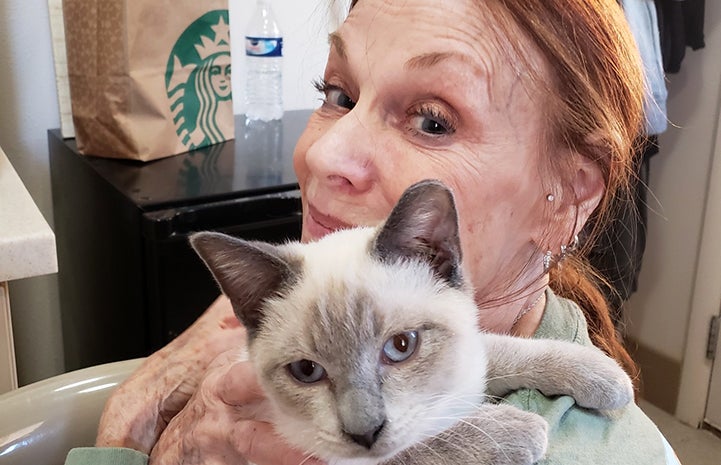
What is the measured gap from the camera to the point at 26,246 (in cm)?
109

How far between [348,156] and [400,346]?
28 centimetres

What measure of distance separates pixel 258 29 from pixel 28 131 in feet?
2.34

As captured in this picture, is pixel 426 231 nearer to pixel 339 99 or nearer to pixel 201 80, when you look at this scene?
pixel 339 99

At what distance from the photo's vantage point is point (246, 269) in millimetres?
831

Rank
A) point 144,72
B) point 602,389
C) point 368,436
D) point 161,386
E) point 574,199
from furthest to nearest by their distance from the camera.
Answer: point 144,72
point 161,386
point 574,199
point 602,389
point 368,436

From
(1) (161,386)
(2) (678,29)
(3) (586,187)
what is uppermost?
(2) (678,29)

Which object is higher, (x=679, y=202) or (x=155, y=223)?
(x=155, y=223)

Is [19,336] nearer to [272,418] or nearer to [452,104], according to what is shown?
[272,418]

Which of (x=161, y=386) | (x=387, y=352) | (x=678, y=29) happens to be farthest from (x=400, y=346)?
(x=678, y=29)

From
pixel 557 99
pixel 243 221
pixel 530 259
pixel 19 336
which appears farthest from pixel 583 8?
pixel 19 336

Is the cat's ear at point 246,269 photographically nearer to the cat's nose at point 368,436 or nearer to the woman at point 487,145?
the woman at point 487,145

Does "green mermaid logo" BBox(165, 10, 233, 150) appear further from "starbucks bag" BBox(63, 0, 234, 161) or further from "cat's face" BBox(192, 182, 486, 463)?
"cat's face" BBox(192, 182, 486, 463)

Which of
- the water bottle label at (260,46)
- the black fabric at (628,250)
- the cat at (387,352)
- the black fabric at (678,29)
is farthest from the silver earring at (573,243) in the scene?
the black fabric at (678,29)

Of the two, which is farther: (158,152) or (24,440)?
(158,152)
